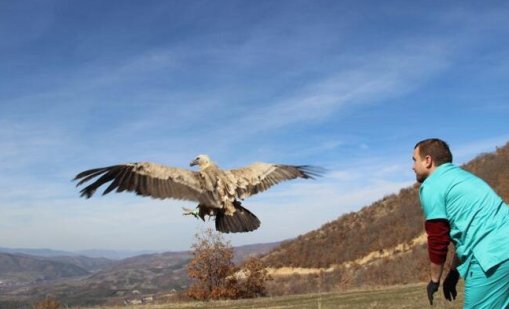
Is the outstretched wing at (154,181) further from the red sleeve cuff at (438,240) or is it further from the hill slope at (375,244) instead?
the hill slope at (375,244)

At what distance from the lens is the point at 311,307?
711 inches

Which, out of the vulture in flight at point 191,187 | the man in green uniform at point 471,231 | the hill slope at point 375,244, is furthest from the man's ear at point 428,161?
the hill slope at point 375,244

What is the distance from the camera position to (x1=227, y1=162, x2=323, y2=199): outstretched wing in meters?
10.7

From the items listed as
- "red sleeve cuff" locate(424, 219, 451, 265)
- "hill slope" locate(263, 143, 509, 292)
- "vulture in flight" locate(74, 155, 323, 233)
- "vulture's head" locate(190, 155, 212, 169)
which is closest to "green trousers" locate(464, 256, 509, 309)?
"red sleeve cuff" locate(424, 219, 451, 265)

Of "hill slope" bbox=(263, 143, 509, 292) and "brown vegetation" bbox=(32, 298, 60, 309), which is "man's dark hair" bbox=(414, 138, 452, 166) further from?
"brown vegetation" bbox=(32, 298, 60, 309)

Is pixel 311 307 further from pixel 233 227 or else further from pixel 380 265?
pixel 380 265

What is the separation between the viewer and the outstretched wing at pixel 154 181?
1014 cm

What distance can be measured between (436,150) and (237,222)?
19.1 ft

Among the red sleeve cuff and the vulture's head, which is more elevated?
the vulture's head

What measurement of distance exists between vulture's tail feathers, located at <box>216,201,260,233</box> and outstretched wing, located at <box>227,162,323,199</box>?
1.69 feet

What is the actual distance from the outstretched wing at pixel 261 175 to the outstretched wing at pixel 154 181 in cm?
87

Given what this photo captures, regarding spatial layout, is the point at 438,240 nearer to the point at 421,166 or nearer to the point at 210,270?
the point at 421,166

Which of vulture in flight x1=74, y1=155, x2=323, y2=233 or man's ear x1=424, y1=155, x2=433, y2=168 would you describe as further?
vulture in flight x1=74, y1=155, x2=323, y2=233

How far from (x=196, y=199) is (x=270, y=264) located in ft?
157
